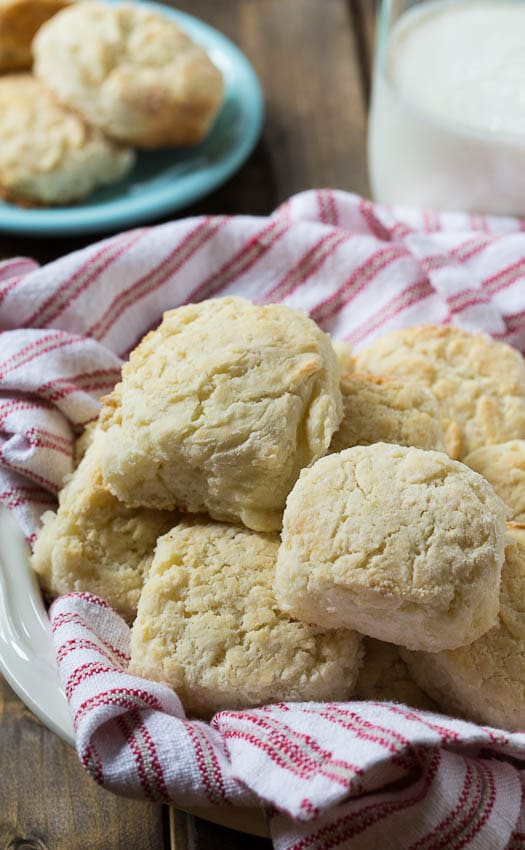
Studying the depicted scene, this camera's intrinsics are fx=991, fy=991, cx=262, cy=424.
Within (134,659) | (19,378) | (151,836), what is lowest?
(151,836)

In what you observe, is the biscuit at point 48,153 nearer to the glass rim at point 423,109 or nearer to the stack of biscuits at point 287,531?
the glass rim at point 423,109

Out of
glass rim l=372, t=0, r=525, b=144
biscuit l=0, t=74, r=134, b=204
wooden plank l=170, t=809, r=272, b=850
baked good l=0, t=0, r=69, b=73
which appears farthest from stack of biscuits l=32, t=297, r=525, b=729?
baked good l=0, t=0, r=69, b=73

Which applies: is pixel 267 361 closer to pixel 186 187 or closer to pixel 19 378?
pixel 19 378

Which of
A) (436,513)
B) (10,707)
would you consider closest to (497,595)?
(436,513)

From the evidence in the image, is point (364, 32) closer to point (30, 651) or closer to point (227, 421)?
point (227, 421)

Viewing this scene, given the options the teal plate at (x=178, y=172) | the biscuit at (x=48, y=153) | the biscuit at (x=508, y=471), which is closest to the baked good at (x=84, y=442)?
Result: the biscuit at (x=508, y=471)

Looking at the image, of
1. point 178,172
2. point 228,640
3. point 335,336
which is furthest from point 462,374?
point 178,172
